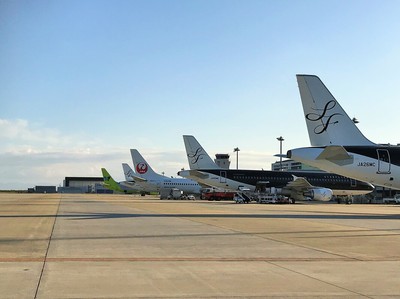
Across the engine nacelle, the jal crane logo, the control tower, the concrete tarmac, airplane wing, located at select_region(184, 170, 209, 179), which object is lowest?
the concrete tarmac

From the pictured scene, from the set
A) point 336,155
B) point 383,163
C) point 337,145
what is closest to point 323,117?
point 337,145

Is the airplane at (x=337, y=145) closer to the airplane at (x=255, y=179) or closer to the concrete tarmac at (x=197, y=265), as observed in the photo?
the concrete tarmac at (x=197, y=265)

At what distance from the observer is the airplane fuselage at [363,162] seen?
31.3 meters

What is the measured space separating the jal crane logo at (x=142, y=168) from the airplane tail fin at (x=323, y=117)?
67.0 meters

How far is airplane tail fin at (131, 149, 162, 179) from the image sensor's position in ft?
320

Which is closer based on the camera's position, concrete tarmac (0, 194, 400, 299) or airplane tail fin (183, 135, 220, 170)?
concrete tarmac (0, 194, 400, 299)

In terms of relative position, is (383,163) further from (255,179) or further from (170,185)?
(170,185)

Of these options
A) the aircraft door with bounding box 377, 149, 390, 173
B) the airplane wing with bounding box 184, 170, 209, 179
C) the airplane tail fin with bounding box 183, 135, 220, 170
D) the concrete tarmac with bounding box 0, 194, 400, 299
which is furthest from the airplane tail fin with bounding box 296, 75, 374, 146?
the airplane tail fin with bounding box 183, 135, 220, 170

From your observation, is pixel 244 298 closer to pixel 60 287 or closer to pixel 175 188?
pixel 60 287

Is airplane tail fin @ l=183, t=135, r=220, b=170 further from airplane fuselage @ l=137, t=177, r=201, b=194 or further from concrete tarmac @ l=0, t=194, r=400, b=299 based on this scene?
concrete tarmac @ l=0, t=194, r=400, b=299

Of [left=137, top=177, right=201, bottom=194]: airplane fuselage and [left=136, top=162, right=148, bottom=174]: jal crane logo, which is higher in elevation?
[left=136, top=162, right=148, bottom=174]: jal crane logo

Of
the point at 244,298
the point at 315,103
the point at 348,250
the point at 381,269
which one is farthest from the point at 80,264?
the point at 315,103

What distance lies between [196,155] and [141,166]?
28959mm

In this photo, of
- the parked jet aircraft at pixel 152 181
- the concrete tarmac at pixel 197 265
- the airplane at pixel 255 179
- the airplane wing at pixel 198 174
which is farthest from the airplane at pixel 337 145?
the parked jet aircraft at pixel 152 181
